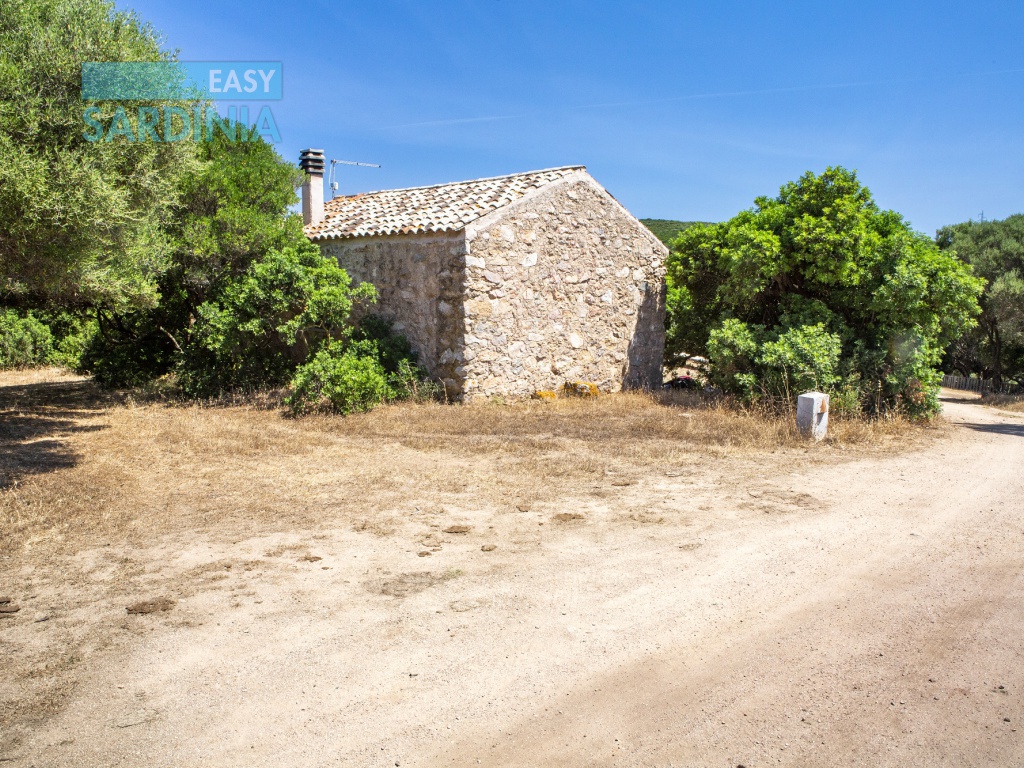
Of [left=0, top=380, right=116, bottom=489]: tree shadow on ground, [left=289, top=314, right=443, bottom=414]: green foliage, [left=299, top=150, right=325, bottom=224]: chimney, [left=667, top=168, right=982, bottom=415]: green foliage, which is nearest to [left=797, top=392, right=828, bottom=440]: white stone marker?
[left=667, top=168, right=982, bottom=415]: green foliage

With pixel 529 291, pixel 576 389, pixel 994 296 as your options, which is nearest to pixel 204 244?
pixel 529 291

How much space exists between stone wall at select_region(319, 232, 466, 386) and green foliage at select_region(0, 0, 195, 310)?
5.35 metres

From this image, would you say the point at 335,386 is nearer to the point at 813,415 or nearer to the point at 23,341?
the point at 813,415

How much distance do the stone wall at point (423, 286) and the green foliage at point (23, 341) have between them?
11.9 metres

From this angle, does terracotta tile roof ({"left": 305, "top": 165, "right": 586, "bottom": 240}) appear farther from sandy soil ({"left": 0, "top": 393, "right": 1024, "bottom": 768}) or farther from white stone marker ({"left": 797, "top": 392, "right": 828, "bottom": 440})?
sandy soil ({"left": 0, "top": 393, "right": 1024, "bottom": 768})

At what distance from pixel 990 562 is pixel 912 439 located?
5.66 meters

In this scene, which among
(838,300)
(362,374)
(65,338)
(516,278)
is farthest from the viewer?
(65,338)

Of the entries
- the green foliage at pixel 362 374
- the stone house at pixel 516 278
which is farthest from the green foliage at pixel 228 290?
the stone house at pixel 516 278

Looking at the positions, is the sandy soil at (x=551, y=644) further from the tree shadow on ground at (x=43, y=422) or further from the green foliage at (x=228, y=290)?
the green foliage at (x=228, y=290)

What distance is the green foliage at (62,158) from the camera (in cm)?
659

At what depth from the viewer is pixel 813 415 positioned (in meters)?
9.92

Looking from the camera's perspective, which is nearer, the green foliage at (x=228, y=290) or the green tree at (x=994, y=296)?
the green foliage at (x=228, y=290)

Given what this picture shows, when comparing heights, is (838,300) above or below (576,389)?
above

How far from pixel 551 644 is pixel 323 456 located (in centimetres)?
538
